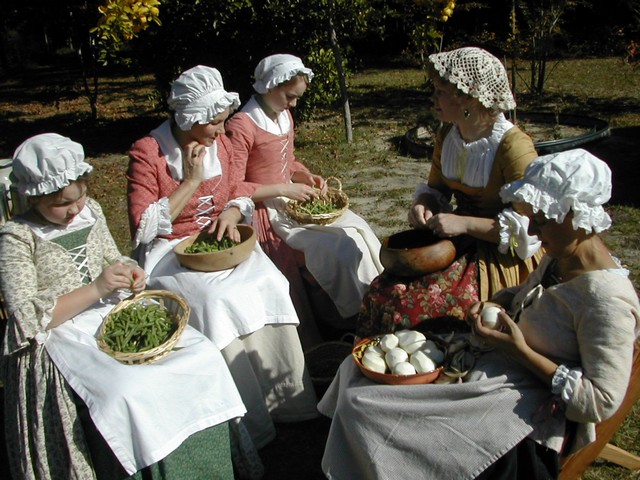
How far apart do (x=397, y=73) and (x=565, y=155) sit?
14611 mm

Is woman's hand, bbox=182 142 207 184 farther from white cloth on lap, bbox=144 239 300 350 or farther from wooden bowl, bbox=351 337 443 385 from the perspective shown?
wooden bowl, bbox=351 337 443 385

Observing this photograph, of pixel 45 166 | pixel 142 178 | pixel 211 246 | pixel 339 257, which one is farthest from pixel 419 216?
pixel 45 166

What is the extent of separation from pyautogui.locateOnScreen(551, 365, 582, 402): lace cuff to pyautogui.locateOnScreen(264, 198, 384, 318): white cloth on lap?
185 cm

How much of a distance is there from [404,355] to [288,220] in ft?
5.87

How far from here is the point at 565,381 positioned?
7.44 ft

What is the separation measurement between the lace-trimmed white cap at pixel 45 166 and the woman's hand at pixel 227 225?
0.96 metres

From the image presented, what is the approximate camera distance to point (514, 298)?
2.77m

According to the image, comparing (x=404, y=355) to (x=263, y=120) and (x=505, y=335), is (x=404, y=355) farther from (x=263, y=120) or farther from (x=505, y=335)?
(x=263, y=120)

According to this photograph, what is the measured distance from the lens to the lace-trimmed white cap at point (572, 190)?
7.29ft

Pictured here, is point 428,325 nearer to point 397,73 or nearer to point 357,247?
point 357,247

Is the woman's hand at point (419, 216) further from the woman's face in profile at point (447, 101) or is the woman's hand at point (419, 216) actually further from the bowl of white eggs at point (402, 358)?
the bowl of white eggs at point (402, 358)

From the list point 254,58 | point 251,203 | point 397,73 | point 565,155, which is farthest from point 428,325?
point 397,73

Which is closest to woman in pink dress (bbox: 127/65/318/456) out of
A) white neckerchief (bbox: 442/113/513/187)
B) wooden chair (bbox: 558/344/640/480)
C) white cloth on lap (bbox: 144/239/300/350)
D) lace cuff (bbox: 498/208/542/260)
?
white cloth on lap (bbox: 144/239/300/350)

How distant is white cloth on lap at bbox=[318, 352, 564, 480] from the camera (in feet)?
7.72
